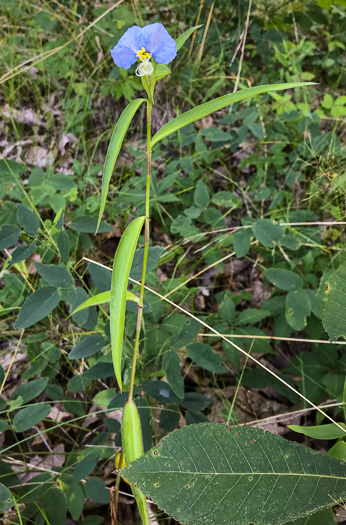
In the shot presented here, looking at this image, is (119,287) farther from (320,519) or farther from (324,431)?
(320,519)

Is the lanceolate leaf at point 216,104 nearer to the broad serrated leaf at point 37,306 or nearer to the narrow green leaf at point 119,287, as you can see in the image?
the narrow green leaf at point 119,287

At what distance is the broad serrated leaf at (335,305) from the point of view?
37.5 inches

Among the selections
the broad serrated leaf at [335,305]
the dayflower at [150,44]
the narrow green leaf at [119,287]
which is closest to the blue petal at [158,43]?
the dayflower at [150,44]

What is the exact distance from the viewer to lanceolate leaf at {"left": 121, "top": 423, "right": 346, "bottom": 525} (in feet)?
2.57

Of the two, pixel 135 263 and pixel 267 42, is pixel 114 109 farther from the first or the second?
pixel 135 263

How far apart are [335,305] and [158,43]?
675 millimetres

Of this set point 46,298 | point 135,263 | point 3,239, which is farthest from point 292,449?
point 3,239

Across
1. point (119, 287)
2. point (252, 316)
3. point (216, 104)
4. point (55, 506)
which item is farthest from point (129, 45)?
point (55, 506)

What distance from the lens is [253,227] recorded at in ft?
4.62

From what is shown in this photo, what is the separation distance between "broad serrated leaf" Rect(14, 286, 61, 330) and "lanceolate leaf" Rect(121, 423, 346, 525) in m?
0.51

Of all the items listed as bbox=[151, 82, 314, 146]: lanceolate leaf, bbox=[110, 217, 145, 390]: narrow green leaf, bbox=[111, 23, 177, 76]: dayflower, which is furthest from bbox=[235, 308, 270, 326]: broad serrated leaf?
bbox=[111, 23, 177, 76]: dayflower

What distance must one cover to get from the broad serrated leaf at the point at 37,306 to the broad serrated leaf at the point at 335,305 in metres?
0.72

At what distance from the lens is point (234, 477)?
0.81 m

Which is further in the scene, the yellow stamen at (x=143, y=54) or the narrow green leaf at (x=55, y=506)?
the narrow green leaf at (x=55, y=506)
